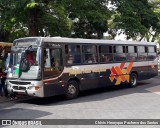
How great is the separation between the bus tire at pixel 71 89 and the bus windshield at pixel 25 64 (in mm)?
1832

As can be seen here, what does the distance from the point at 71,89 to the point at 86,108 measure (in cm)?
268

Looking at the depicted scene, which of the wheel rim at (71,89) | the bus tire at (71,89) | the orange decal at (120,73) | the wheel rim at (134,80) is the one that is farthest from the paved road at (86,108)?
the wheel rim at (134,80)

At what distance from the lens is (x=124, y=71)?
17719 millimetres

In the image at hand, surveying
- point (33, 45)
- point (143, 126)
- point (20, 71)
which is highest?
point (33, 45)

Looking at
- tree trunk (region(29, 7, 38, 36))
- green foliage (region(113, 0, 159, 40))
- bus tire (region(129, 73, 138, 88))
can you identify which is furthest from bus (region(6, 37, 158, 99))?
green foliage (region(113, 0, 159, 40))

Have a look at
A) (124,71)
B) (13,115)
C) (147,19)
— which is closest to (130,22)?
(147,19)

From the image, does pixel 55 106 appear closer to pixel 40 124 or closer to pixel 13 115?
pixel 13 115

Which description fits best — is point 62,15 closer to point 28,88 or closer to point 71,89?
point 71,89

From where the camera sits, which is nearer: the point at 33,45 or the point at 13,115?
the point at 13,115

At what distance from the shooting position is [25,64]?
42.2 ft

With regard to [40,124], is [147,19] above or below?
above

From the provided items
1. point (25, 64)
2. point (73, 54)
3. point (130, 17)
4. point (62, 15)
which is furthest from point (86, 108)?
point (130, 17)

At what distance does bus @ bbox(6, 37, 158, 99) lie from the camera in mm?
12695

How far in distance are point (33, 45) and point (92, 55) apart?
3488mm
